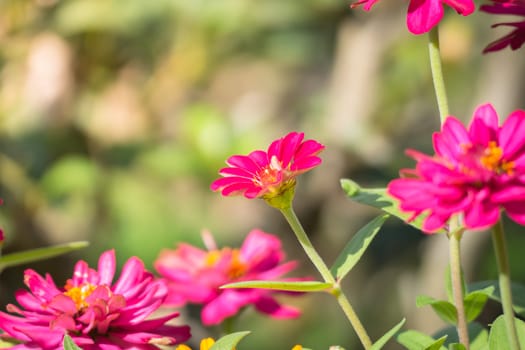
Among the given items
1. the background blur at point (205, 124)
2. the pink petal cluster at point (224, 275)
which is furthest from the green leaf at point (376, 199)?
the background blur at point (205, 124)

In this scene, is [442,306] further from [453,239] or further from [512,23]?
[512,23]

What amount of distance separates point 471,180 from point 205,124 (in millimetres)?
1078

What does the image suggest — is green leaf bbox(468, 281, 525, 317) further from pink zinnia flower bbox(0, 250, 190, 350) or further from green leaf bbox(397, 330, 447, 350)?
pink zinnia flower bbox(0, 250, 190, 350)

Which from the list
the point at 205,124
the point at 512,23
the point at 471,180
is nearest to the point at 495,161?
the point at 471,180

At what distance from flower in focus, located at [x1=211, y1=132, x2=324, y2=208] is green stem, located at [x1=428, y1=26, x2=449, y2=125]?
55mm

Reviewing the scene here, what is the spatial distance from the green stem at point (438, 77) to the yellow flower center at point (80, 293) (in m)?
0.19

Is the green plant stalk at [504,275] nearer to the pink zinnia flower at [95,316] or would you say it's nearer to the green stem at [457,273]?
the green stem at [457,273]

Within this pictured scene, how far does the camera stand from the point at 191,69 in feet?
5.33

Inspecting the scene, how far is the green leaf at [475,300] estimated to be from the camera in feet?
1.41

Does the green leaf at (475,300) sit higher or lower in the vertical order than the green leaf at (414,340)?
higher

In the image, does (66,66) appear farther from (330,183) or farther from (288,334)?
(288,334)

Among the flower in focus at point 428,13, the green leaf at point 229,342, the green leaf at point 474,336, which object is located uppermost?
the flower in focus at point 428,13

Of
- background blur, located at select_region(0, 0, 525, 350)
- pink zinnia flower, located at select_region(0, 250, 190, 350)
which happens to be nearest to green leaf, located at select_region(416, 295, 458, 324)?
pink zinnia flower, located at select_region(0, 250, 190, 350)

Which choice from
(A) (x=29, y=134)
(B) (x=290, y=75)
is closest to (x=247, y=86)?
(B) (x=290, y=75)
